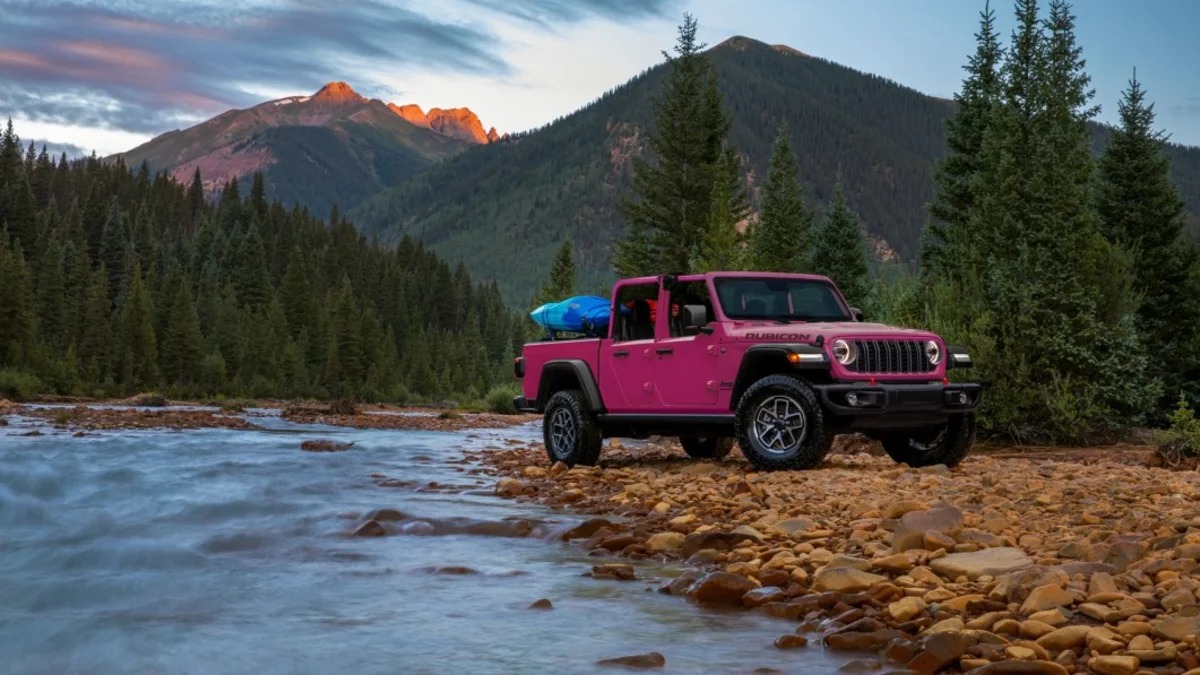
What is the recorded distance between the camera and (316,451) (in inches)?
864

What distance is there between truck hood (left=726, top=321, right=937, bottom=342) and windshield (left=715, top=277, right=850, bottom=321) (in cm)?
25

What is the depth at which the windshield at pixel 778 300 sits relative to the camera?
12.8m

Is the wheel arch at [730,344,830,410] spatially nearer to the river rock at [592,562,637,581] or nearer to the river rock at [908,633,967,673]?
the river rock at [592,562,637,581]

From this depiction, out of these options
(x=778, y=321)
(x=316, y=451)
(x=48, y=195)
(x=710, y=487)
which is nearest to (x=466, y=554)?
(x=710, y=487)

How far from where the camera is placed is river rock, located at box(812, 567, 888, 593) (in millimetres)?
6766

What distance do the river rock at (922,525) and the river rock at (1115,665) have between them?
Answer: 263cm

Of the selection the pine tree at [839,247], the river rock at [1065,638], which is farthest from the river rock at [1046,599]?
the pine tree at [839,247]

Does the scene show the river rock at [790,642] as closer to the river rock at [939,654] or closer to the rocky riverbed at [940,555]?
the rocky riverbed at [940,555]

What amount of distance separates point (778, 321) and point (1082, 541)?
589cm

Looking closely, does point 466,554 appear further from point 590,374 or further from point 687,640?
point 590,374

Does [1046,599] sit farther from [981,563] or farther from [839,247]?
[839,247]

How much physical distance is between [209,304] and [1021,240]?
105231 millimetres

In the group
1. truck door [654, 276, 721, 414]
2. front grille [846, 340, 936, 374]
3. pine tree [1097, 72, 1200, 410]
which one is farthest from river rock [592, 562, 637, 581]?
pine tree [1097, 72, 1200, 410]

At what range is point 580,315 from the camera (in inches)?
583
